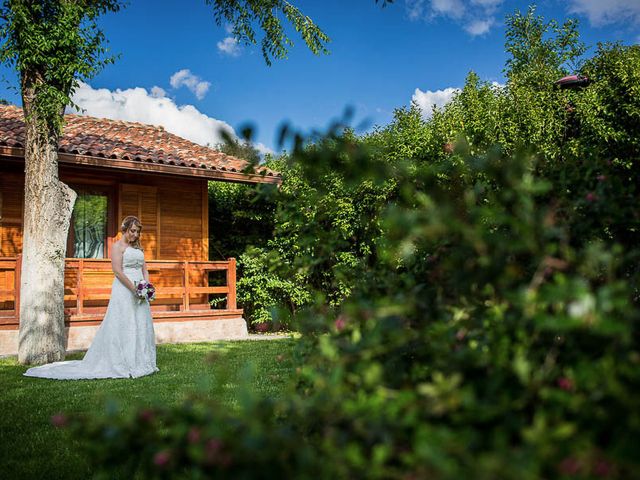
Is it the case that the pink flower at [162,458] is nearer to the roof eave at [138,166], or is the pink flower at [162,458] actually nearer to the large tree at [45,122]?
the large tree at [45,122]

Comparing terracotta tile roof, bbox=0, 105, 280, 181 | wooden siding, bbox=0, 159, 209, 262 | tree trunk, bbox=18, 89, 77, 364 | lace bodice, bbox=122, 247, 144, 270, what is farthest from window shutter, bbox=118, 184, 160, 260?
lace bodice, bbox=122, 247, 144, 270

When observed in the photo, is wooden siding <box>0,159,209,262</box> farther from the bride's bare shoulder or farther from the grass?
the bride's bare shoulder

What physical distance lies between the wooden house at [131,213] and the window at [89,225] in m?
0.02

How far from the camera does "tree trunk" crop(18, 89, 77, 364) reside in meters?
8.23

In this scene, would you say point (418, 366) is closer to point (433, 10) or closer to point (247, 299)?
point (247, 299)

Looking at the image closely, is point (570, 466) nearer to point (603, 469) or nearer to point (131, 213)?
point (603, 469)

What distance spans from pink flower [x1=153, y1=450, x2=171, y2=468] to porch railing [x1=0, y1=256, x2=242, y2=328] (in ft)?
33.3

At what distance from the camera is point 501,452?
923mm

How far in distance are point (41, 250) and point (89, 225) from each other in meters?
4.43

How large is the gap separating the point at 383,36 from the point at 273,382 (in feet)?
61.1

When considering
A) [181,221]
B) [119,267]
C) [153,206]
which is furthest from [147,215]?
[119,267]

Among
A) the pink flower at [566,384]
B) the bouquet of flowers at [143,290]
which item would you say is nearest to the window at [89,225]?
the bouquet of flowers at [143,290]

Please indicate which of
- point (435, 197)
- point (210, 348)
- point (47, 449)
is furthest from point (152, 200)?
point (435, 197)

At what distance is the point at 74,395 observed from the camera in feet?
→ 19.1
